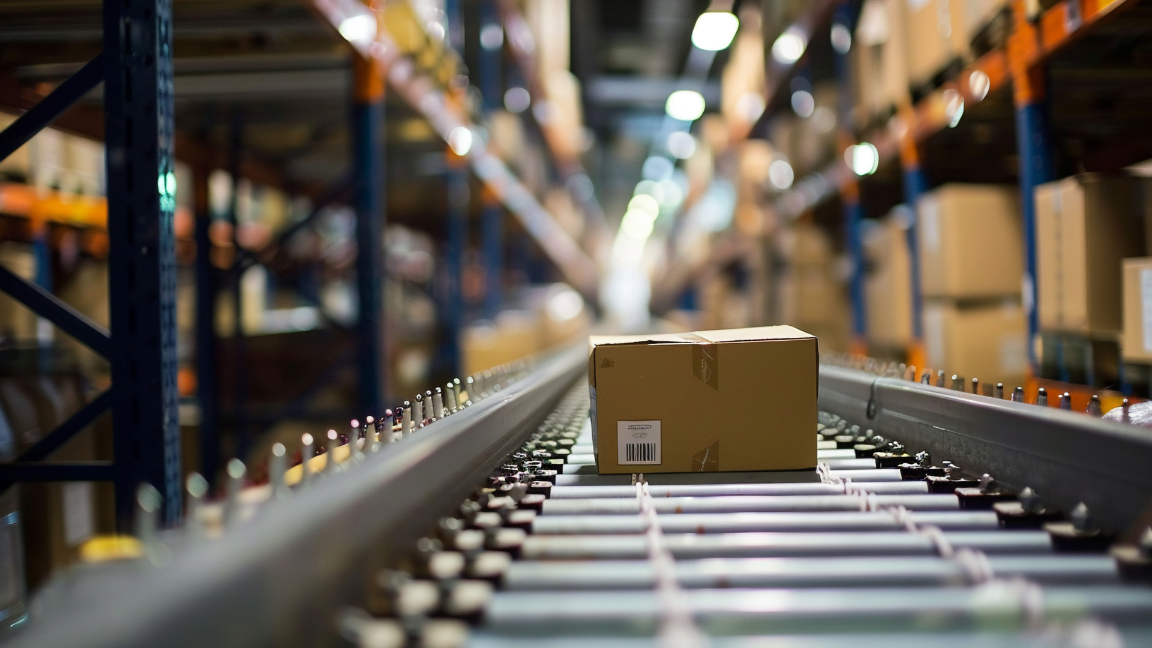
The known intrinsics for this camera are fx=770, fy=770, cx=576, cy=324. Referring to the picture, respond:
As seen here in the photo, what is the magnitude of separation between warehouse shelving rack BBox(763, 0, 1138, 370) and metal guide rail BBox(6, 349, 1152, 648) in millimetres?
1933

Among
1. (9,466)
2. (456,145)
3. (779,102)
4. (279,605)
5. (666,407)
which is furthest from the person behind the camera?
(779,102)

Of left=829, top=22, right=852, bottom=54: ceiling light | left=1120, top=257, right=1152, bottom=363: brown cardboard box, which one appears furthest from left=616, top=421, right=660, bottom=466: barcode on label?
left=829, top=22, right=852, bottom=54: ceiling light

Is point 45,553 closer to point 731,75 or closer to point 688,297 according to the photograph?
point 731,75

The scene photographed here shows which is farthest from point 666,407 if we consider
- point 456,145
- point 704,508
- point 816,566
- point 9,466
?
Answer: point 456,145

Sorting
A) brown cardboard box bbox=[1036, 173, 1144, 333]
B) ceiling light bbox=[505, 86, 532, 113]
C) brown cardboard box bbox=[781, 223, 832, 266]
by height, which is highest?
ceiling light bbox=[505, 86, 532, 113]

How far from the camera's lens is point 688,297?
2062cm

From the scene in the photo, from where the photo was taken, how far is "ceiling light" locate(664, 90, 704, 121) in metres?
14.6

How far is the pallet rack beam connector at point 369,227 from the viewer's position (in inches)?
134

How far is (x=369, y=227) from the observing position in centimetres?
346

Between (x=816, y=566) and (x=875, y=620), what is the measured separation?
0.16 m

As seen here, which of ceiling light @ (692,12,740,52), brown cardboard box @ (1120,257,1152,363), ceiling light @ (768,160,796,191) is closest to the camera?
brown cardboard box @ (1120,257,1152,363)

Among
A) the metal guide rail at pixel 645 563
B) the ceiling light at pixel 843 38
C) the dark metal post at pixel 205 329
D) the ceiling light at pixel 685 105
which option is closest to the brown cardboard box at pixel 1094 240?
the metal guide rail at pixel 645 563

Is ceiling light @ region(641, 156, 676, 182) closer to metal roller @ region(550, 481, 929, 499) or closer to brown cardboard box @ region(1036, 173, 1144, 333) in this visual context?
brown cardboard box @ region(1036, 173, 1144, 333)

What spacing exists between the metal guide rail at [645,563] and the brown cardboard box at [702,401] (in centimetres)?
7
